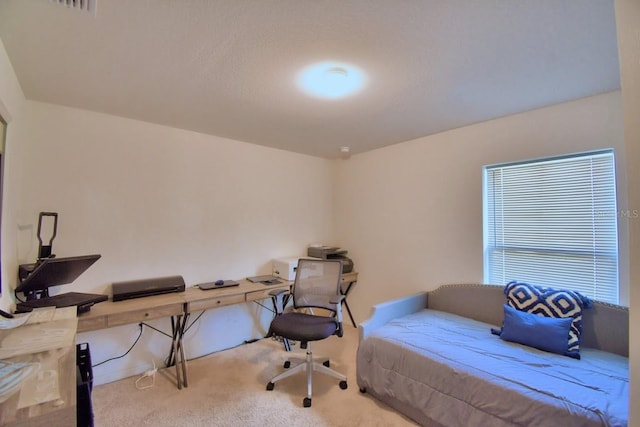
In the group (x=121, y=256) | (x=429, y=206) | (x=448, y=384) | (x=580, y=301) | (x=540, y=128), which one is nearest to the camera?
(x=448, y=384)

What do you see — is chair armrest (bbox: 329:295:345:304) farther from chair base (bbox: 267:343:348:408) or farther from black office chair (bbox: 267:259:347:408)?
chair base (bbox: 267:343:348:408)

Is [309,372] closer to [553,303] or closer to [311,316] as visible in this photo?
[311,316]

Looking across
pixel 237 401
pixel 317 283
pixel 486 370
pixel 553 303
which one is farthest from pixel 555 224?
pixel 237 401

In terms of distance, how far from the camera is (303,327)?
2.30 m

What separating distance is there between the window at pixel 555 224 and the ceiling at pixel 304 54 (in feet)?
1.82

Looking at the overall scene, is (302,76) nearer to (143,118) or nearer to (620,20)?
(620,20)

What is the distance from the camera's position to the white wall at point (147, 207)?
88.6 inches

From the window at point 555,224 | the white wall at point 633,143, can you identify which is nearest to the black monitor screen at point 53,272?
the white wall at point 633,143

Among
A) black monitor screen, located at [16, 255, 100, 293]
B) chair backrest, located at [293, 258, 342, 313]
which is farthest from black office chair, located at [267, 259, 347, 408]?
black monitor screen, located at [16, 255, 100, 293]

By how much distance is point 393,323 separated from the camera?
8.21ft

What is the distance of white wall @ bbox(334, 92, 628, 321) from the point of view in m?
2.20

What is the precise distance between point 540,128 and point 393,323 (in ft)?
6.62

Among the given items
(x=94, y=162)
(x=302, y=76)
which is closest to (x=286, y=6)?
(x=302, y=76)

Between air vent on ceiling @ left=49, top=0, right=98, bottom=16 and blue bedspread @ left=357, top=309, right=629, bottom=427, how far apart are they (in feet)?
8.34
